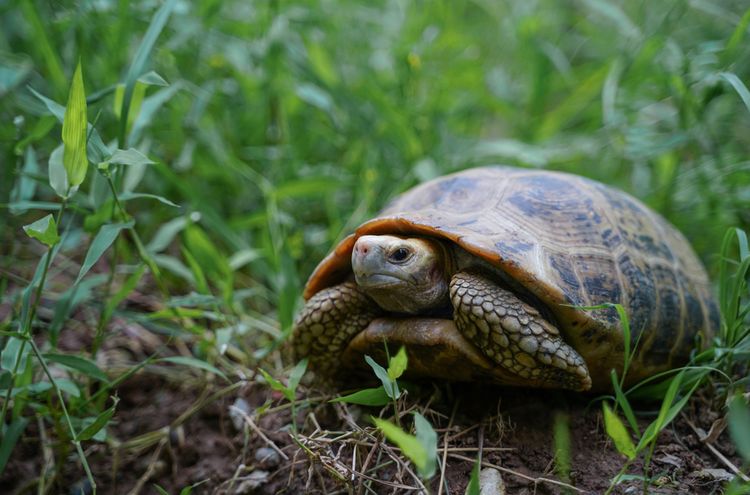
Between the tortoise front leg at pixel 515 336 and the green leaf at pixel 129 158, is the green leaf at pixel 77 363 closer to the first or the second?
the green leaf at pixel 129 158

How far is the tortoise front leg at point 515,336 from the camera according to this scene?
157 centimetres

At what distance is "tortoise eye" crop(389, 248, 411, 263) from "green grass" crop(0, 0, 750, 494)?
64 centimetres

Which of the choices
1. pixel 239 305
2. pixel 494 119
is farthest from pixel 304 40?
pixel 494 119

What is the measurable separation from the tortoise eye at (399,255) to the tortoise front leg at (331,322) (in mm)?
247

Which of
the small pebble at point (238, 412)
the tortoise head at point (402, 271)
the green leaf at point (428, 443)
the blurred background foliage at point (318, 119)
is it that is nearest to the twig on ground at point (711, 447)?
the tortoise head at point (402, 271)

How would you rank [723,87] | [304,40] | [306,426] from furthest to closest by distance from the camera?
[304,40] → [723,87] → [306,426]

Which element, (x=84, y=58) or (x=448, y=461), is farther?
(x=84, y=58)

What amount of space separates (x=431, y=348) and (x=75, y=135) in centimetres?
114

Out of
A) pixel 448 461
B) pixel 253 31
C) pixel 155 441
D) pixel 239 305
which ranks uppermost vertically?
pixel 253 31

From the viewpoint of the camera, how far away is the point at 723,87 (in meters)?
2.33

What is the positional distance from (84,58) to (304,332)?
1.75 m

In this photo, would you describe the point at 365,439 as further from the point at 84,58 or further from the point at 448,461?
the point at 84,58

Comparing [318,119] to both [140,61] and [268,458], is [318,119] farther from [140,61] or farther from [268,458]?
[268,458]

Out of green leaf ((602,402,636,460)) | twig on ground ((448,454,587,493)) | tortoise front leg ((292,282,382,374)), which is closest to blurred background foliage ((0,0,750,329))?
tortoise front leg ((292,282,382,374))
